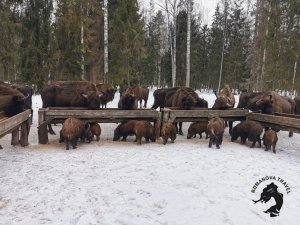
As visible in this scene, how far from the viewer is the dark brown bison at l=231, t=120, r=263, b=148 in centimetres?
939

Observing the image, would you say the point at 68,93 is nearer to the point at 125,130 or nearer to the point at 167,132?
the point at 125,130

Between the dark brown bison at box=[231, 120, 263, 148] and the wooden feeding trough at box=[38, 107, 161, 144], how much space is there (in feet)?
8.07

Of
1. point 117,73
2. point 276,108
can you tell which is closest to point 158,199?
point 276,108

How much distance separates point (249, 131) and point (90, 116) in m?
4.70

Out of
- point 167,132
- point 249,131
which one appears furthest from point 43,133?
point 249,131

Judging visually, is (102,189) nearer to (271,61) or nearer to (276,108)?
(276,108)

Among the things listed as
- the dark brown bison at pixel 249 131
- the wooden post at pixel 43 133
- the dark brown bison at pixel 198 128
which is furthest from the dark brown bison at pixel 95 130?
the dark brown bison at pixel 249 131

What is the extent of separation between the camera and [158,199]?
5156 mm

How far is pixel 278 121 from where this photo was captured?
9531mm

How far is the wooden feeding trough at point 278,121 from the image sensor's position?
29.5 ft

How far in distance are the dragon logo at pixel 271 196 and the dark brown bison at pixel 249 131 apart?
11.7 ft

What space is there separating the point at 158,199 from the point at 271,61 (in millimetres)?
24645

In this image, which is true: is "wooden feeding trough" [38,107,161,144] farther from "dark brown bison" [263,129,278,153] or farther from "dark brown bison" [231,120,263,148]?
"dark brown bison" [263,129,278,153]

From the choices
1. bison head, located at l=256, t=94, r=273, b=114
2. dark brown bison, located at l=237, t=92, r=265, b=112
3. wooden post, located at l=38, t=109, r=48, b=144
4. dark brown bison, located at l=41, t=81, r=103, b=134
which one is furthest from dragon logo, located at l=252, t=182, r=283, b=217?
dark brown bison, located at l=41, t=81, r=103, b=134
